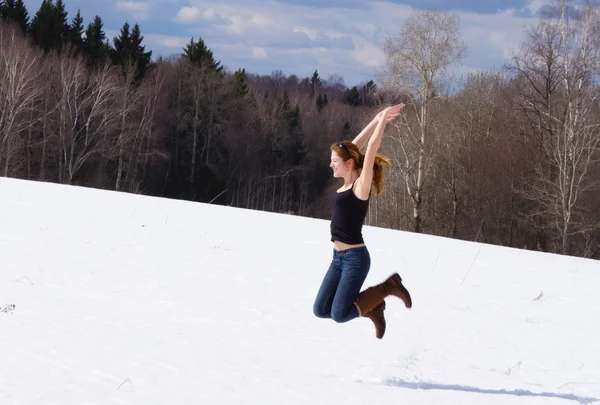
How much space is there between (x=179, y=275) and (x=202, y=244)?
2.81 meters

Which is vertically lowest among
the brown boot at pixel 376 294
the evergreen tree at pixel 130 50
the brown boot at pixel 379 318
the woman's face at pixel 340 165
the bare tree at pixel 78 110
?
the brown boot at pixel 379 318

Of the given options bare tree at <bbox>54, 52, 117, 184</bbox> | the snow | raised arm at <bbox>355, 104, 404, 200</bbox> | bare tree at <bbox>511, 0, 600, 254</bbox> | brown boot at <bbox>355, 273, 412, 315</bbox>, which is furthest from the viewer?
bare tree at <bbox>54, 52, 117, 184</bbox>

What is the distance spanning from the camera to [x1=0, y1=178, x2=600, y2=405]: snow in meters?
5.68

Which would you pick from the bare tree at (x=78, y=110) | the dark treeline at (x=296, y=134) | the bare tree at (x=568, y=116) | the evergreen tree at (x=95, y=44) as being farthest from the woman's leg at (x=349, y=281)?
the evergreen tree at (x=95, y=44)

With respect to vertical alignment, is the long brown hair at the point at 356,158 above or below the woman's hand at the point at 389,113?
below

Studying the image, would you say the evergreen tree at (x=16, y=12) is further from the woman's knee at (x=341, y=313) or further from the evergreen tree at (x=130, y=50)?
the woman's knee at (x=341, y=313)

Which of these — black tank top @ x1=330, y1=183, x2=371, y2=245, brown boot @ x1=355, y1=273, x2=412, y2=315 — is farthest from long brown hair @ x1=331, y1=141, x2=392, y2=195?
brown boot @ x1=355, y1=273, x2=412, y2=315

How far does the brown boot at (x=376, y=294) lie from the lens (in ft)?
20.6

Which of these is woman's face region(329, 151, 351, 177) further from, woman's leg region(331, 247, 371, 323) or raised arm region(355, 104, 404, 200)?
woman's leg region(331, 247, 371, 323)

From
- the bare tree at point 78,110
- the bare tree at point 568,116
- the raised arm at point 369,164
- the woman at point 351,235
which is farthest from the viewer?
the bare tree at point 78,110

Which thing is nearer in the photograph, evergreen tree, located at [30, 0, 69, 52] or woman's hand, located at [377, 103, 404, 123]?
woman's hand, located at [377, 103, 404, 123]

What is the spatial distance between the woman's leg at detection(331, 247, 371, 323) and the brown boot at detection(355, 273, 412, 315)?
7 centimetres

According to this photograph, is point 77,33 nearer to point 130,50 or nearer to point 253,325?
point 130,50

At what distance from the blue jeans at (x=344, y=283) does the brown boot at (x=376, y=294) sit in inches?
2.8
